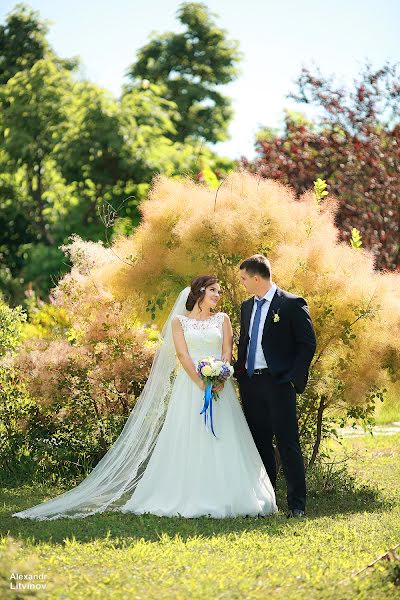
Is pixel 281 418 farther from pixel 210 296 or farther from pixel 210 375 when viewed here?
pixel 210 296

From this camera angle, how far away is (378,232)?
15.5 metres

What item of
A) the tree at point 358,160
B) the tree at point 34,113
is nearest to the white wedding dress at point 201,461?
the tree at point 358,160

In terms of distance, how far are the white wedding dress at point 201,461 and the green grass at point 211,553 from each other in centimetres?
23

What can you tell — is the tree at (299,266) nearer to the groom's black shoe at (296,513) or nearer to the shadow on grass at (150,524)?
the shadow on grass at (150,524)

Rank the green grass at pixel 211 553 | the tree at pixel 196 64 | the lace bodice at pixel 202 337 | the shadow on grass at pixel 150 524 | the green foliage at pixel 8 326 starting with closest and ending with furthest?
the green grass at pixel 211 553
the shadow on grass at pixel 150 524
the lace bodice at pixel 202 337
the green foliage at pixel 8 326
the tree at pixel 196 64

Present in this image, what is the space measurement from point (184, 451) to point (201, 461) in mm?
174

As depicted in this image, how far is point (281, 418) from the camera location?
707 cm

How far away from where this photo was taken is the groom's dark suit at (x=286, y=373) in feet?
22.9

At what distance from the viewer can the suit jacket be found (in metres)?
6.96

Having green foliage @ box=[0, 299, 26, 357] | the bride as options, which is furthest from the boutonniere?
green foliage @ box=[0, 299, 26, 357]

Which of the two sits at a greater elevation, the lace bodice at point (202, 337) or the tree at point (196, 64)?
the tree at point (196, 64)

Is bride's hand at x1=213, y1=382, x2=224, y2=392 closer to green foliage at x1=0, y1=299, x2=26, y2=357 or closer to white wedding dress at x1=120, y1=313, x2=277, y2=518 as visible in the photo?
white wedding dress at x1=120, y1=313, x2=277, y2=518

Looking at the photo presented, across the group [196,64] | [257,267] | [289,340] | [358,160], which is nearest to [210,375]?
[289,340]

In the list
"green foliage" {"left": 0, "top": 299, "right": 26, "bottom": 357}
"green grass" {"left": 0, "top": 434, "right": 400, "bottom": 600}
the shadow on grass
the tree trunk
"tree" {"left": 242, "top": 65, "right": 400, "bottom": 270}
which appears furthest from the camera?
the tree trunk
